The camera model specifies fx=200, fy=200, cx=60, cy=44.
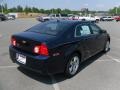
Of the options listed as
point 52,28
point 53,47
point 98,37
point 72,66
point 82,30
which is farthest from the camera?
point 98,37

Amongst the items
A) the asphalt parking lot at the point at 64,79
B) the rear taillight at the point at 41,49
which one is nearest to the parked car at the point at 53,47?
the rear taillight at the point at 41,49

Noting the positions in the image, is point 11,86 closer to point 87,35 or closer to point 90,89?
point 90,89

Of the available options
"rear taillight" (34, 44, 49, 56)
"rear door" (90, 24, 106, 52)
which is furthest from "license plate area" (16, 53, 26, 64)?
"rear door" (90, 24, 106, 52)

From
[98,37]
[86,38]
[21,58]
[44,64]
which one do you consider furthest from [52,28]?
[98,37]

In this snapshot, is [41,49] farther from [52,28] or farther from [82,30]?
[82,30]

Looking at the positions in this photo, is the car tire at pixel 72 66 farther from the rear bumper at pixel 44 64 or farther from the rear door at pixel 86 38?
the rear door at pixel 86 38

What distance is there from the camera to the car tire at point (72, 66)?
17.7ft

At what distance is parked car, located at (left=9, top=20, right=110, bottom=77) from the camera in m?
4.79

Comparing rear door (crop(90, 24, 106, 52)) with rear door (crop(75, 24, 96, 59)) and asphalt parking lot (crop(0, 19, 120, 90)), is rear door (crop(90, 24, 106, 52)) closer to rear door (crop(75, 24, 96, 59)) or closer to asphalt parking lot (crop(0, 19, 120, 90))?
rear door (crop(75, 24, 96, 59))

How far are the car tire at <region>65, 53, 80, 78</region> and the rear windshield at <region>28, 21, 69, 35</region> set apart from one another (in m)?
0.81

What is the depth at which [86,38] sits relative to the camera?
20.6 ft

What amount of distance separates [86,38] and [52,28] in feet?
3.81

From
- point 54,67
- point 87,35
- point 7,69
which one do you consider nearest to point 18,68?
point 7,69

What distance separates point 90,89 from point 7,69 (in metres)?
2.72
